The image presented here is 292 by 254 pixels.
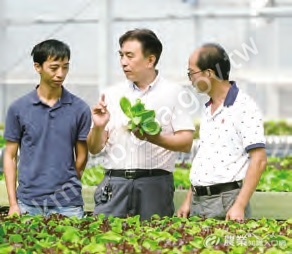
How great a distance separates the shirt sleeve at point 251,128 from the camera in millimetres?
4055

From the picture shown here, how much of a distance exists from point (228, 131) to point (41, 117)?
1.03 metres

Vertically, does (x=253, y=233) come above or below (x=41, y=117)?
below

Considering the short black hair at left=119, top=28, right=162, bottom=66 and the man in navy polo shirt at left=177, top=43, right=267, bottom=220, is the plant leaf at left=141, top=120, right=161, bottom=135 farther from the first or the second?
the short black hair at left=119, top=28, right=162, bottom=66

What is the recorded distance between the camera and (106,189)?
428cm

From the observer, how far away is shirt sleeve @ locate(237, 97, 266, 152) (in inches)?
160

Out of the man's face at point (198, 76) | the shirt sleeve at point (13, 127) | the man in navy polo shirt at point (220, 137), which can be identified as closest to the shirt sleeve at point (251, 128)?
the man in navy polo shirt at point (220, 137)

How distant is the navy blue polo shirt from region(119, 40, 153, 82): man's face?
0.42 metres

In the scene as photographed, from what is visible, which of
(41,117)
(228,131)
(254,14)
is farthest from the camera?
(254,14)

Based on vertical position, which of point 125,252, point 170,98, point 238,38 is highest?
point 238,38

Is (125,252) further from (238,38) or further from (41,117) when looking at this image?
(238,38)

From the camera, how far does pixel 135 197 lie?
4262 millimetres

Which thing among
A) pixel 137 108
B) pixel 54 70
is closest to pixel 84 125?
pixel 54 70

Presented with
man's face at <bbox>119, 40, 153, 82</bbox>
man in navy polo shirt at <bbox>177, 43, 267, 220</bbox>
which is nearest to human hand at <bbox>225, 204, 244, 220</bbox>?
man in navy polo shirt at <bbox>177, 43, 267, 220</bbox>

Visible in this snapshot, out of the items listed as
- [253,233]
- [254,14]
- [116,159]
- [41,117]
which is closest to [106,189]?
[116,159]
